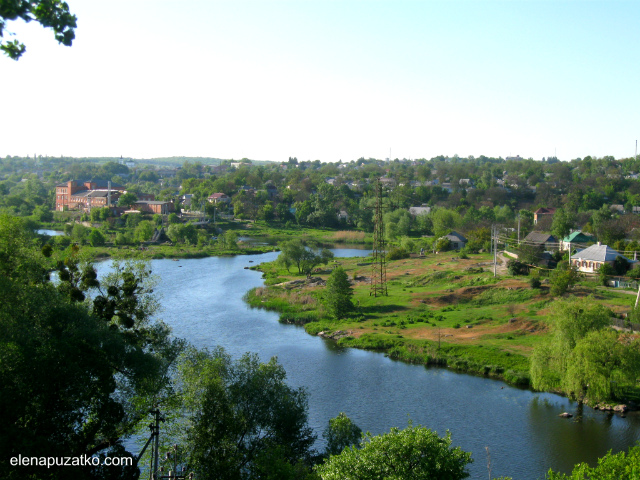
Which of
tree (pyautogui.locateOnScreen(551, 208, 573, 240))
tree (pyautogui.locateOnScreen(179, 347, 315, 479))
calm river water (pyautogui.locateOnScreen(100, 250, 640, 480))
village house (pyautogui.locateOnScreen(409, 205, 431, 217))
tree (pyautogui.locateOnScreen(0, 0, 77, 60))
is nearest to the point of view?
tree (pyautogui.locateOnScreen(0, 0, 77, 60))

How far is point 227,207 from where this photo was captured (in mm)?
75438

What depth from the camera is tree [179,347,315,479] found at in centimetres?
1172

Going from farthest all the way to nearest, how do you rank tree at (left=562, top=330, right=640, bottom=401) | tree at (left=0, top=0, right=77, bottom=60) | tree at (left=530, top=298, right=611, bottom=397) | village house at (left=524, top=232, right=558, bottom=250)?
village house at (left=524, top=232, right=558, bottom=250) < tree at (left=530, top=298, right=611, bottom=397) < tree at (left=562, top=330, right=640, bottom=401) < tree at (left=0, top=0, right=77, bottom=60)

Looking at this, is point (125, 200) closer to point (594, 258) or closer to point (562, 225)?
point (562, 225)

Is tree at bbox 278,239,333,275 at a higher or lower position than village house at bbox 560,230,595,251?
lower

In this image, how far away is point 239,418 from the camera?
1260 centimetres

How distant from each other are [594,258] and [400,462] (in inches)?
1065

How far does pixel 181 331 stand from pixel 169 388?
13.6 metres

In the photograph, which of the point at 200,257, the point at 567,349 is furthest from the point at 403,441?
the point at 200,257

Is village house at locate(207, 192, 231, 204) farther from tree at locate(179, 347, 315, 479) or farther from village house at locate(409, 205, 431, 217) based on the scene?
tree at locate(179, 347, 315, 479)

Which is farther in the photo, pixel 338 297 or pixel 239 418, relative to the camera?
pixel 338 297

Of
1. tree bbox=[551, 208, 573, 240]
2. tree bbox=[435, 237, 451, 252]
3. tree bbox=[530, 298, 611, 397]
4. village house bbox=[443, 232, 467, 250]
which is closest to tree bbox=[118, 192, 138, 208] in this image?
tree bbox=[435, 237, 451, 252]

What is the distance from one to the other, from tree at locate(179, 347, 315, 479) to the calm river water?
311cm

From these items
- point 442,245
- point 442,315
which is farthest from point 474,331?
point 442,245
